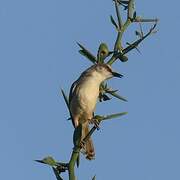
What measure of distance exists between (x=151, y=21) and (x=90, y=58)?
39 centimetres

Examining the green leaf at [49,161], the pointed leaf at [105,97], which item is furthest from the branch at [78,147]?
the pointed leaf at [105,97]

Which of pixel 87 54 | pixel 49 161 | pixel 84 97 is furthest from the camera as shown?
pixel 84 97

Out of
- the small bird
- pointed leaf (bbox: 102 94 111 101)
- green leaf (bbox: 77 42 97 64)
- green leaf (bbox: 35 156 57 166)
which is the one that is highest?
the small bird

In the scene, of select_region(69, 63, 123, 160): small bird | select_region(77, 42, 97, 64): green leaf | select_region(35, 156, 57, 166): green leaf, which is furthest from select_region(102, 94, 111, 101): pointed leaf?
select_region(69, 63, 123, 160): small bird

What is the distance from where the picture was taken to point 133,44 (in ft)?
7.25

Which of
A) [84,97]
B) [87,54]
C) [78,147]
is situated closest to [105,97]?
[87,54]

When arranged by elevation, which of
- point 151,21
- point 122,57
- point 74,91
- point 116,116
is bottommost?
point 116,116

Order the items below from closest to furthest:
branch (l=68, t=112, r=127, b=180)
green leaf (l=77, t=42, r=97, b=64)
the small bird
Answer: branch (l=68, t=112, r=127, b=180), green leaf (l=77, t=42, r=97, b=64), the small bird

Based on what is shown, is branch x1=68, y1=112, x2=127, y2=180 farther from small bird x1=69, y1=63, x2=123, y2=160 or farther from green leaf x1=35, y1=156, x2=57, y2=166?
small bird x1=69, y1=63, x2=123, y2=160

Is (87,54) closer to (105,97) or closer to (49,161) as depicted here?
(105,97)

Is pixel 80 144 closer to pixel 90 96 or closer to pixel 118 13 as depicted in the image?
pixel 118 13

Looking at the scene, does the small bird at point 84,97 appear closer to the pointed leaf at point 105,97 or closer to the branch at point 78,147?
the pointed leaf at point 105,97

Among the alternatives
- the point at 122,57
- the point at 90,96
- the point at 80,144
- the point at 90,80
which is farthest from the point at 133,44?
the point at 90,80

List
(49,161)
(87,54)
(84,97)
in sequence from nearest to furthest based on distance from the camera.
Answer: (49,161), (87,54), (84,97)
